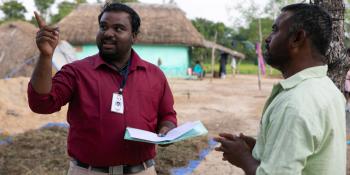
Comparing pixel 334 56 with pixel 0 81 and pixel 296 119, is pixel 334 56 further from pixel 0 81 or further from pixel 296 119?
pixel 0 81

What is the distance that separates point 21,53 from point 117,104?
33.7 feet

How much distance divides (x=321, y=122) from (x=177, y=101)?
31.3 ft

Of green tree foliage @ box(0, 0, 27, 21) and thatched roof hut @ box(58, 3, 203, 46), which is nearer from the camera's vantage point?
thatched roof hut @ box(58, 3, 203, 46)

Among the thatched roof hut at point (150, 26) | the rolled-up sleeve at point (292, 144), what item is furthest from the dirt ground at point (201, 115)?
the thatched roof hut at point (150, 26)

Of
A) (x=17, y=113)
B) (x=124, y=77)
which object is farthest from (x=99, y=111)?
(x=17, y=113)

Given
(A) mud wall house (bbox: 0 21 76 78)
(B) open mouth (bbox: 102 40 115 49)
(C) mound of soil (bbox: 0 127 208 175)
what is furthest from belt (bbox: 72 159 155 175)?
(A) mud wall house (bbox: 0 21 76 78)

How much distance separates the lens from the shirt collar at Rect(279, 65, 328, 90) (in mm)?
1318

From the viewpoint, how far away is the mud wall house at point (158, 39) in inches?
850

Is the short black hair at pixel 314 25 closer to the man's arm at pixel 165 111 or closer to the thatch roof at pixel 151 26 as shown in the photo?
the man's arm at pixel 165 111

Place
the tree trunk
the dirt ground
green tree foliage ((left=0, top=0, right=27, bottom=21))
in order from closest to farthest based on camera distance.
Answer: the tree trunk < the dirt ground < green tree foliage ((left=0, top=0, right=27, bottom=21))

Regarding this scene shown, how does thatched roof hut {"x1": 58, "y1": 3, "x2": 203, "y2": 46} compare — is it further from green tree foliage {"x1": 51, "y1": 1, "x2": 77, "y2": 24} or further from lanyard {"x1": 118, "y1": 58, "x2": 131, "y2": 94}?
lanyard {"x1": 118, "y1": 58, "x2": 131, "y2": 94}

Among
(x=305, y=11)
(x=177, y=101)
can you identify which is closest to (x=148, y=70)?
(x=305, y=11)

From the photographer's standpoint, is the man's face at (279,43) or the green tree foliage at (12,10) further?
the green tree foliage at (12,10)

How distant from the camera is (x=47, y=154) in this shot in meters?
4.85
